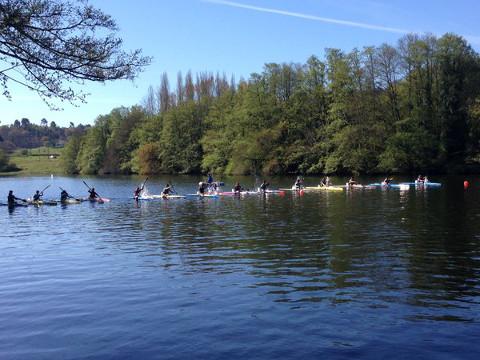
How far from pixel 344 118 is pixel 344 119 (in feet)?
0.74

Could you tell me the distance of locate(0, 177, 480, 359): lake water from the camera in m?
10.6

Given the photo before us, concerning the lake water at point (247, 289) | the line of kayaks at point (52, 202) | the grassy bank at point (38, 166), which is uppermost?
the grassy bank at point (38, 166)

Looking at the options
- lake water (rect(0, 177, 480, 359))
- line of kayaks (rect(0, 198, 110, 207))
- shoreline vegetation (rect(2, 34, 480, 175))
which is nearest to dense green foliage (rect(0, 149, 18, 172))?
shoreline vegetation (rect(2, 34, 480, 175))

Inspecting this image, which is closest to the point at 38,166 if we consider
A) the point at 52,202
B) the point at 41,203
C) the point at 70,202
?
the point at 52,202

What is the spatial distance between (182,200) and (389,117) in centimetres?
4870

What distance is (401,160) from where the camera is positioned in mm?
79312

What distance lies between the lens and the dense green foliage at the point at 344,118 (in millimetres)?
79688

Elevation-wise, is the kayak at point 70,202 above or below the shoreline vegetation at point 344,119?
below

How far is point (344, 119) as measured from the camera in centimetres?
8569

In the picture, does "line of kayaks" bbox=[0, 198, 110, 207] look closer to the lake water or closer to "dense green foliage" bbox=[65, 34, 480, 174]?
the lake water

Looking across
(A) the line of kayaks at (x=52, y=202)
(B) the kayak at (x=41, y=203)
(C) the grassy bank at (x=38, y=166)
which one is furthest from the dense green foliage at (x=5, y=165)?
(B) the kayak at (x=41, y=203)

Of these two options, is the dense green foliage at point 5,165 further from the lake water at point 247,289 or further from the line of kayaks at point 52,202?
the lake water at point 247,289

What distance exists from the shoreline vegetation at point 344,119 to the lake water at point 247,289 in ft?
171

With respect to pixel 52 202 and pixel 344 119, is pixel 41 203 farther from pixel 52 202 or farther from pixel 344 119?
pixel 344 119
